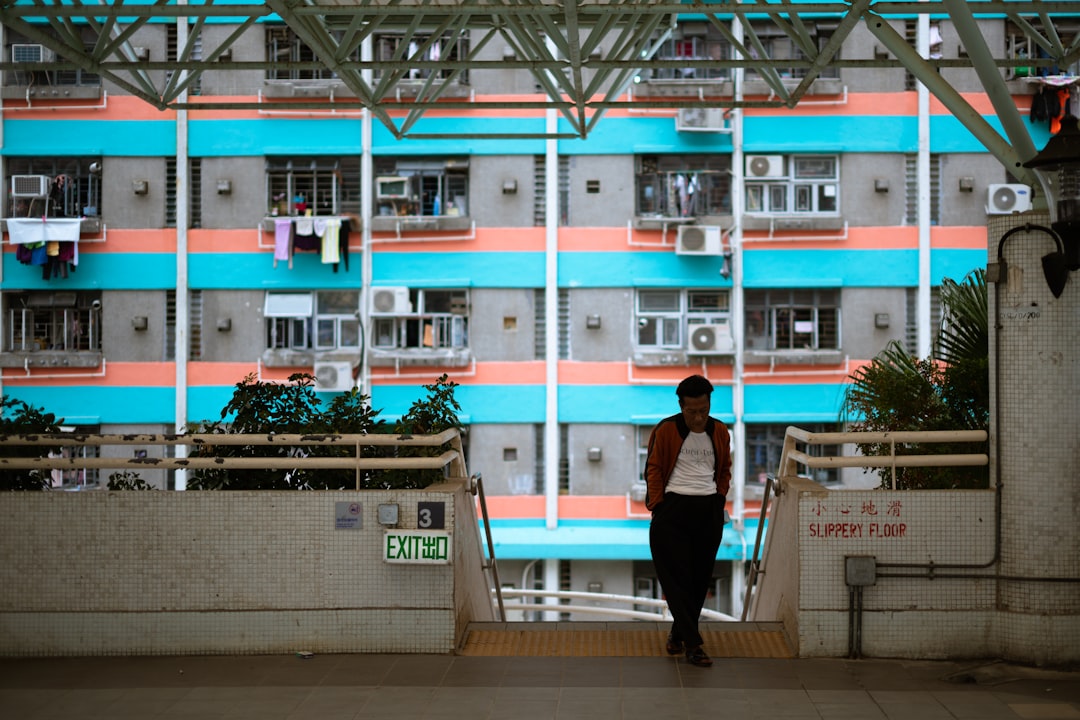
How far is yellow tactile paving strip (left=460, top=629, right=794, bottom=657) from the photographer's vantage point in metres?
7.26

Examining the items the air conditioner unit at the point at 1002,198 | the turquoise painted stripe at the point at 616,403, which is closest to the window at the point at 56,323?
the turquoise painted stripe at the point at 616,403

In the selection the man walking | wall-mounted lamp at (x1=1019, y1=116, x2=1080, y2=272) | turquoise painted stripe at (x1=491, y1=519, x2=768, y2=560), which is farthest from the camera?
turquoise painted stripe at (x1=491, y1=519, x2=768, y2=560)

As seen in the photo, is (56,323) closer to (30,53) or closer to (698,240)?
(30,53)

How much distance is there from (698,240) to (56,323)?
40.1ft

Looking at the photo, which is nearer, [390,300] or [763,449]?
[390,300]

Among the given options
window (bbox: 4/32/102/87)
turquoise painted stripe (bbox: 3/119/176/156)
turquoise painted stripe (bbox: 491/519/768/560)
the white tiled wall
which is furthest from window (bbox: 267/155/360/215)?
the white tiled wall

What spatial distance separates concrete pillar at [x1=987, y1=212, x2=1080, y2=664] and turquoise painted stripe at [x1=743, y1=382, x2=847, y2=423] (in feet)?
50.3

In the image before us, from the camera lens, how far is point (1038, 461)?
6.91 m

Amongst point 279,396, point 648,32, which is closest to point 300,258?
point 648,32

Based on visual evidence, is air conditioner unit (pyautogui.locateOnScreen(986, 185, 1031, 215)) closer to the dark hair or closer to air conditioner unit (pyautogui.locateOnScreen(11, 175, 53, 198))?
the dark hair

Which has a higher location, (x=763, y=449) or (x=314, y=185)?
(x=314, y=185)

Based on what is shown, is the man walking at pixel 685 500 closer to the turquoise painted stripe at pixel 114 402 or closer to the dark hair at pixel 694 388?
the dark hair at pixel 694 388

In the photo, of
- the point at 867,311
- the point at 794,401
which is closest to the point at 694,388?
the point at 794,401

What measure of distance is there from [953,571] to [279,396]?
435cm
